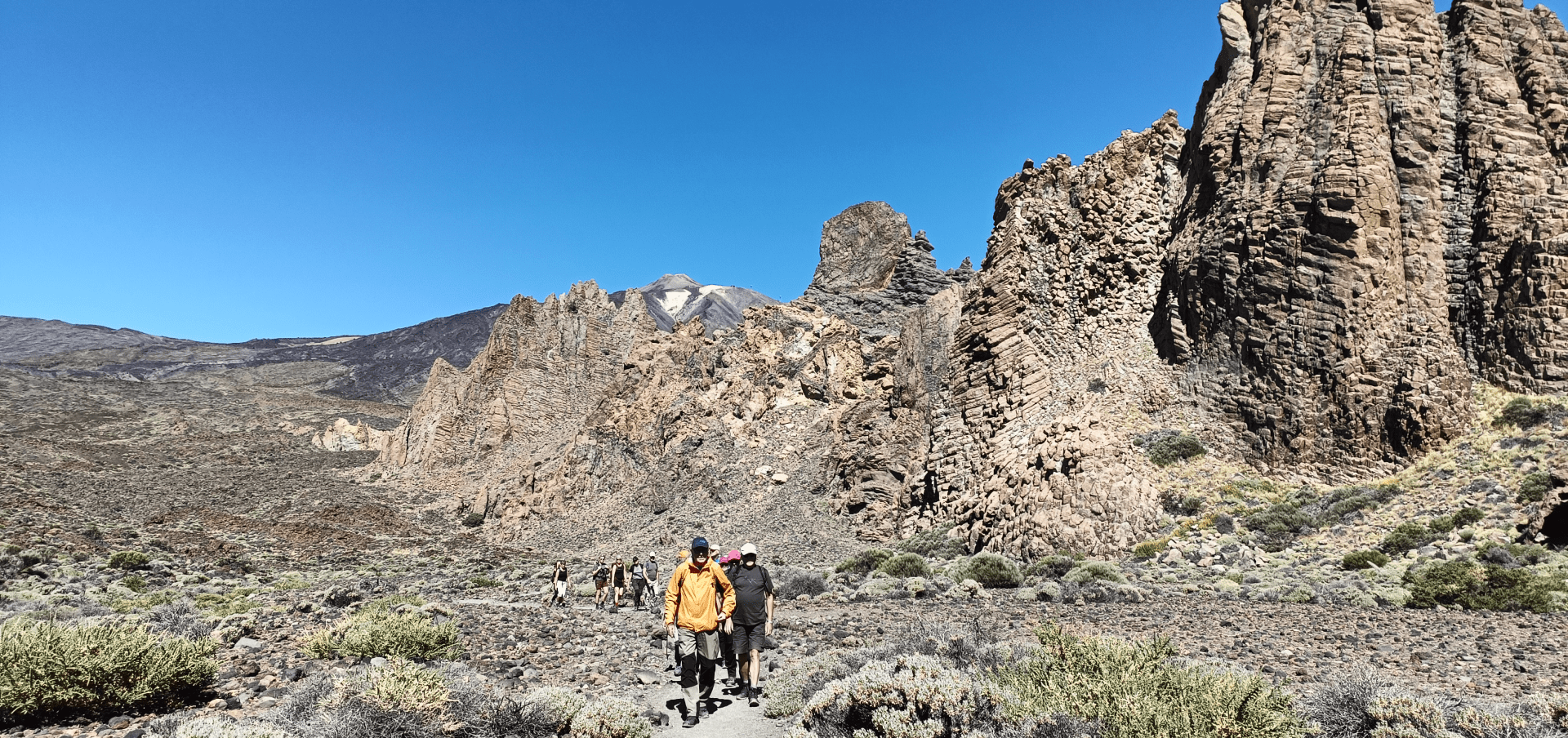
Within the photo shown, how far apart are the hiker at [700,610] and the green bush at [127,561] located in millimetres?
24257

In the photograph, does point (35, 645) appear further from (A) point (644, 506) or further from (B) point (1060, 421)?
(A) point (644, 506)

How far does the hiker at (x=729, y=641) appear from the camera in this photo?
307 inches

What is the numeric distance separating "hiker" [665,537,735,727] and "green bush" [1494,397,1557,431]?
781 inches

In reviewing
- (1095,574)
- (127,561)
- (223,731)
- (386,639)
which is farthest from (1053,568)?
(127,561)

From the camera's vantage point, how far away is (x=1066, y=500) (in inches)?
786

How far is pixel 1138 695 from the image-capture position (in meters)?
5.04

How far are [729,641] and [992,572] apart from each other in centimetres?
1131

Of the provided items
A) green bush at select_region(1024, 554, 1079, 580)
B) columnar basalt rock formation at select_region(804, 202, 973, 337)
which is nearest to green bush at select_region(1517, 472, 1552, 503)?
green bush at select_region(1024, 554, 1079, 580)

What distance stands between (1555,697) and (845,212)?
46271 millimetres

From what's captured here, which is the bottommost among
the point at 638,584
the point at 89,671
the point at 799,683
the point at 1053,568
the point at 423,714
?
the point at 638,584

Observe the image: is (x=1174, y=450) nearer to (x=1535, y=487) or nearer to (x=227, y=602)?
(x=1535, y=487)

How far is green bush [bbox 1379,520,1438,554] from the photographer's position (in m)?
→ 15.6

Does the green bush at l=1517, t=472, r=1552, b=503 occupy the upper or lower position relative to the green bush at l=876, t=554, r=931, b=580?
upper

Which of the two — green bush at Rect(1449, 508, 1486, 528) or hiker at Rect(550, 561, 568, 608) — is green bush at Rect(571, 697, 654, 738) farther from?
green bush at Rect(1449, 508, 1486, 528)
